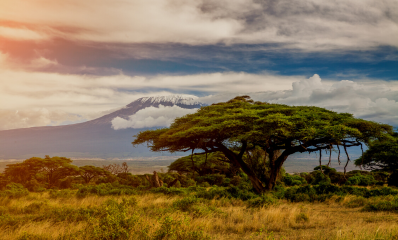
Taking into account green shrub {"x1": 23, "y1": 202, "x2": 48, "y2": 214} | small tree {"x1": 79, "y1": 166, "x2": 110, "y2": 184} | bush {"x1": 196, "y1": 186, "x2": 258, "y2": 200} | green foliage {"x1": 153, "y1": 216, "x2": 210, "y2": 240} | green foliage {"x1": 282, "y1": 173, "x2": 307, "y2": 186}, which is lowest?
green foliage {"x1": 282, "y1": 173, "x2": 307, "y2": 186}

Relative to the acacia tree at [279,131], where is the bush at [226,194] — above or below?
below

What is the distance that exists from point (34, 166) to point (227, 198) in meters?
26.1

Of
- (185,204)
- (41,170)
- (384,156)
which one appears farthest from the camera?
(41,170)

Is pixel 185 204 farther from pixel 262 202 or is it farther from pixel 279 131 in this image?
pixel 279 131

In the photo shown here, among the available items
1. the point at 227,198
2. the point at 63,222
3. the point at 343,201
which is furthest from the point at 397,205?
the point at 63,222

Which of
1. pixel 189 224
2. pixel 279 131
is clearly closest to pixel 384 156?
pixel 279 131

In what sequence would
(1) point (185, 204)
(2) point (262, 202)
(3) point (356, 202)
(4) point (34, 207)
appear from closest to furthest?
(1) point (185, 204)
(4) point (34, 207)
(2) point (262, 202)
(3) point (356, 202)

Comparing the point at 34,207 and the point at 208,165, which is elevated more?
the point at 34,207

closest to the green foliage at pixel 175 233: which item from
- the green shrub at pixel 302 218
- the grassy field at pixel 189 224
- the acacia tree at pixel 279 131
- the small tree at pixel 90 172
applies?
the grassy field at pixel 189 224

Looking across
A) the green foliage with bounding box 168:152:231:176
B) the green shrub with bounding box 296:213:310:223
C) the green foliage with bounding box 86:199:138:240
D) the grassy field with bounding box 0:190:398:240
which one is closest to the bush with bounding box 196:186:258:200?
the grassy field with bounding box 0:190:398:240

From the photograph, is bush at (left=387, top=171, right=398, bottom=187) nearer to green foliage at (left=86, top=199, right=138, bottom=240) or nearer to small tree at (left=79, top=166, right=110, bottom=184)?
green foliage at (left=86, top=199, right=138, bottom=240)

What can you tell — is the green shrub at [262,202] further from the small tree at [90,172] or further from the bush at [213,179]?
the small tree at [90,172]

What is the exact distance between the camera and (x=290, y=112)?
51.5 feet

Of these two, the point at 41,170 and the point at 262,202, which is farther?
the point at 41,170
